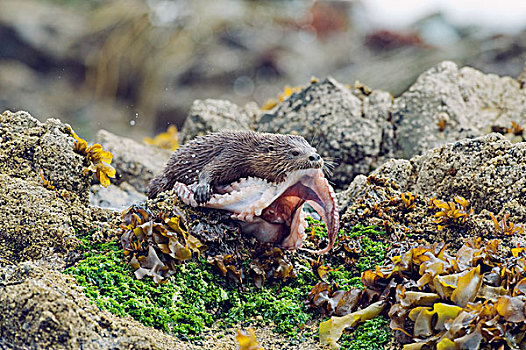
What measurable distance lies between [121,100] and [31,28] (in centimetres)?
371

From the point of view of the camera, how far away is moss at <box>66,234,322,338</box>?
391 cm

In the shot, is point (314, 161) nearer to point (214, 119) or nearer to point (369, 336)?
point (369, 336)

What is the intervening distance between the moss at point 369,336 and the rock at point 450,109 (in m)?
3.97

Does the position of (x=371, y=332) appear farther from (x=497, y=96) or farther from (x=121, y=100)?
(x=121, y=100)

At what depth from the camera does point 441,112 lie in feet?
25.8

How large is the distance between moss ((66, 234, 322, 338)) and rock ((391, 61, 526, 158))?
370 centimetres

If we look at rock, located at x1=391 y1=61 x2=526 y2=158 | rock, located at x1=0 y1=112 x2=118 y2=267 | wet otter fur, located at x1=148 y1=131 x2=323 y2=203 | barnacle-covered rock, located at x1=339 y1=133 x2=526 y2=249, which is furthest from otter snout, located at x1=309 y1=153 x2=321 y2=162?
rock, located at x1=391 y1=61 x2=526 y2=158

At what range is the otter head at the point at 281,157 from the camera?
4.53 m

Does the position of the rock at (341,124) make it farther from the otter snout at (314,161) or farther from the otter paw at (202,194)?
the otter paw at (202,194)

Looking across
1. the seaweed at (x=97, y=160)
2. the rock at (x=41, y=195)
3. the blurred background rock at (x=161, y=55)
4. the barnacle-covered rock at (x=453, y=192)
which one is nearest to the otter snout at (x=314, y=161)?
the barnacle-covered rock at (x=453, y=192)

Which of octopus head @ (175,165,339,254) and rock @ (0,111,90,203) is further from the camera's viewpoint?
rock @ (0,111,90,203)

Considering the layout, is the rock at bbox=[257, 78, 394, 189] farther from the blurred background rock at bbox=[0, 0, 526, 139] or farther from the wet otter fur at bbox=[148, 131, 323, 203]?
the blurred background rock at bbox=[0, 0, 526, 139]

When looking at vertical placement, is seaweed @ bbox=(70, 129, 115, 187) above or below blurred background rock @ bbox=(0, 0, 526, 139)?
below

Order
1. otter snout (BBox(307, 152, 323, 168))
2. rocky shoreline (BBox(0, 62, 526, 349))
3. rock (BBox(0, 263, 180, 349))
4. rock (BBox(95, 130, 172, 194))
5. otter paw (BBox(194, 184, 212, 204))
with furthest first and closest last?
rock (BBox(95, 130, 172, 194)) < otter paw (BBox(194, 184, 212, 204)) < otter snout (BBox(307, 152, 323, 168)) < rocky shoreline (BBox(0, 62, 526, 349)) < rock (BBox(0, 263, 180, 349))
